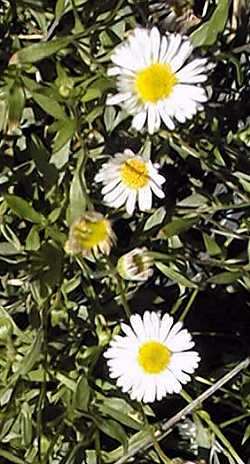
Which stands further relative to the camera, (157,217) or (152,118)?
(157,217)

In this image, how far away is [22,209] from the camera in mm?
994

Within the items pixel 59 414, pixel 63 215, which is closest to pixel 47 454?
pixel 59 414

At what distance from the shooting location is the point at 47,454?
100 cm

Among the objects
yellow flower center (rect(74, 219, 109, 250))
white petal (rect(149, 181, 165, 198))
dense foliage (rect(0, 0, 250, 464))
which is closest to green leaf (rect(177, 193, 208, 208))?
dense foliage (rect(0, 0, 250, 464))

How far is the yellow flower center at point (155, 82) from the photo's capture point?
3.07 ft

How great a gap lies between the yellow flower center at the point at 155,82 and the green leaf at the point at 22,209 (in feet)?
0.49

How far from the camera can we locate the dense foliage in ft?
3.28

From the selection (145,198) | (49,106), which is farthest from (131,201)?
(49,106)

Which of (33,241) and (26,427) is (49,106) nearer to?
(33,241)

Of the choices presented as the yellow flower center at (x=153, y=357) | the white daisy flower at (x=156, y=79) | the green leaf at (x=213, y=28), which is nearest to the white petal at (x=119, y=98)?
the white daisy flower at (x=156, y=79)

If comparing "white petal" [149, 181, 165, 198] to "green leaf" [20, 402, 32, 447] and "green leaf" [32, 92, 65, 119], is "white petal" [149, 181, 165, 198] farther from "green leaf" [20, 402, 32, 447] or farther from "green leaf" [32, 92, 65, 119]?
"green leaf" [20, 402, 32, 447]

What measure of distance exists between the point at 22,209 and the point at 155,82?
0.55 ft

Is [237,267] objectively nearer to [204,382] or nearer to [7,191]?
[204,382]

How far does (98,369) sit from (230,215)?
0.67ft
